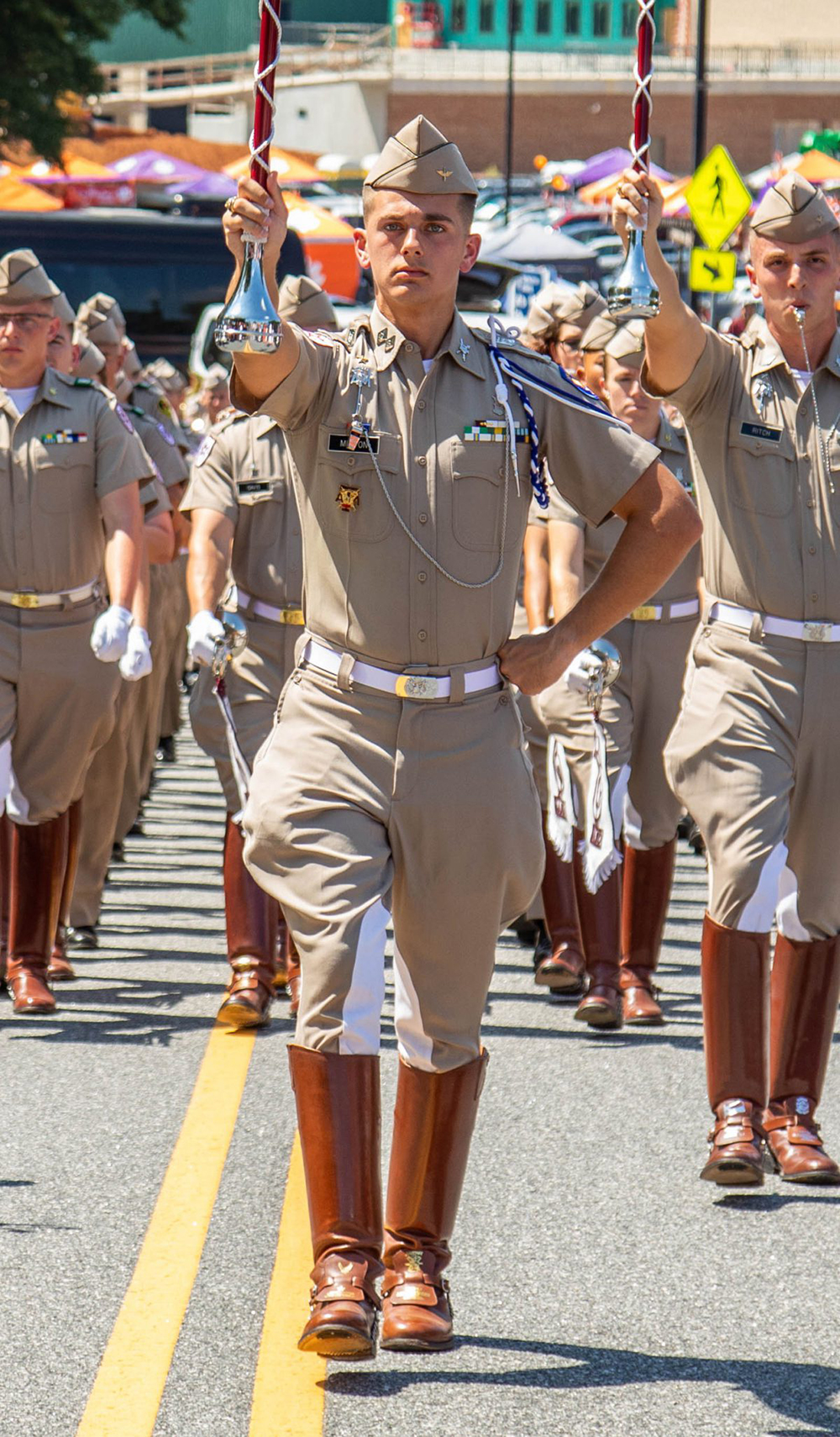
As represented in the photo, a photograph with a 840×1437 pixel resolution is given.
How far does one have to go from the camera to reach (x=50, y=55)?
2561 centimetres

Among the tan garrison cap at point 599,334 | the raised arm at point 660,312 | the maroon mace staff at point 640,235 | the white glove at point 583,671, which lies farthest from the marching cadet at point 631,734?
the maroon mace staff at point 640,235

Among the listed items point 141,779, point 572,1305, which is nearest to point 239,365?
point 572,1305

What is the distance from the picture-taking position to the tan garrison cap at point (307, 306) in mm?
7875

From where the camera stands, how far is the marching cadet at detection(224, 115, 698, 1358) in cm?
436

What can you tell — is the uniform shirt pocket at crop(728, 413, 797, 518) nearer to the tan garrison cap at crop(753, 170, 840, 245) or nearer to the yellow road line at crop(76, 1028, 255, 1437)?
the tan garrison cap at crop(753, 170, 840, 245)

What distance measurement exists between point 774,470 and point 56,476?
2.74m

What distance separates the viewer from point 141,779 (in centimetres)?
1213

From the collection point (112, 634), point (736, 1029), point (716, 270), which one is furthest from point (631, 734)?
point (716, 270)

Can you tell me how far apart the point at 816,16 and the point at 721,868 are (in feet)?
280

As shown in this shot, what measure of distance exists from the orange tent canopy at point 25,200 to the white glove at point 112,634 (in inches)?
793

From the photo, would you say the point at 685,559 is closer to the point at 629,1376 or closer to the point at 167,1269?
the point at 167,1269

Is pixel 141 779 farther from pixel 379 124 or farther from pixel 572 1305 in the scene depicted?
pixel 379 124

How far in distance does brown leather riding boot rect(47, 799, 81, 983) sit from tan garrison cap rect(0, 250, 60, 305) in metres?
1.75

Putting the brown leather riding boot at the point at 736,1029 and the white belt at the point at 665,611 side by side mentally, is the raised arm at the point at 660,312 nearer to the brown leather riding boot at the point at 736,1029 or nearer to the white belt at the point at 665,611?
the brown leather riding boot at the point at 736,1029
